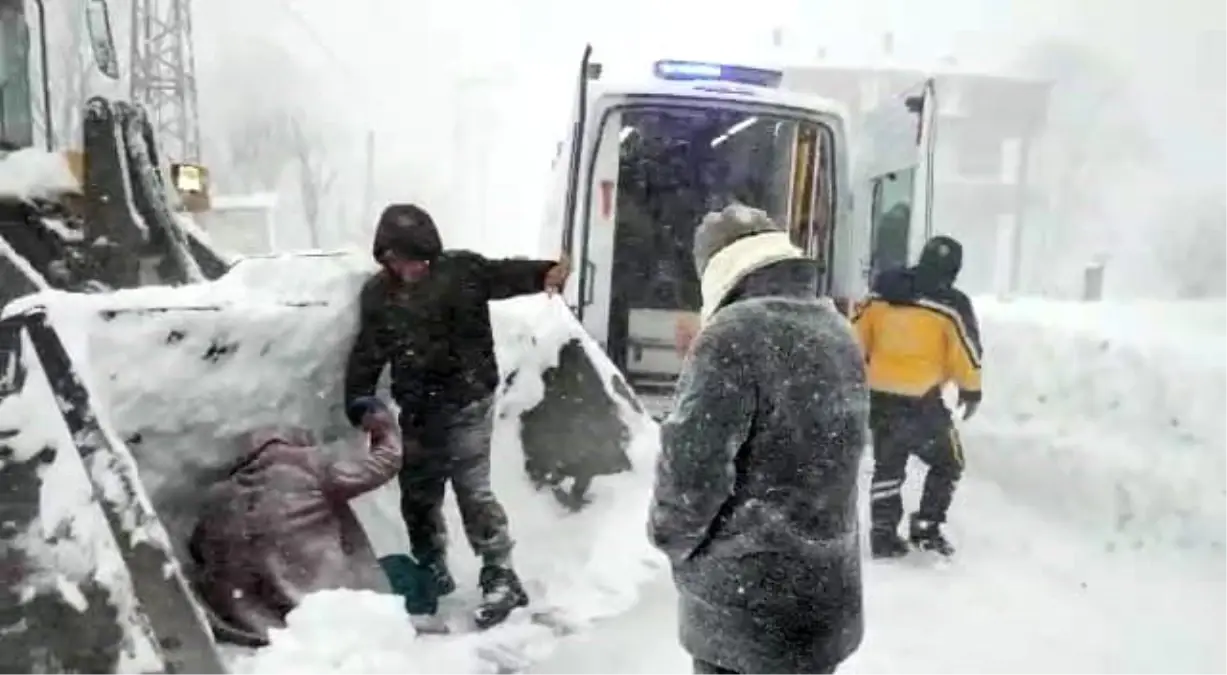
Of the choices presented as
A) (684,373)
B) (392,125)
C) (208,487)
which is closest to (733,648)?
(684,373)

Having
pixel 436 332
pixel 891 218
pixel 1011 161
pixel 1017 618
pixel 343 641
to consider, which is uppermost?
pixel 1011 161

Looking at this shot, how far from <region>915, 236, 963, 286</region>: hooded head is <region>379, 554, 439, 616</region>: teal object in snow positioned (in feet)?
3.49

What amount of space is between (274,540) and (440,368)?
35 centimetres

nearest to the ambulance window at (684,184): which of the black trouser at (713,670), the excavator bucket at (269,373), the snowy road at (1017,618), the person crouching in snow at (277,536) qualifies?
the excavator bucket at (269,373)

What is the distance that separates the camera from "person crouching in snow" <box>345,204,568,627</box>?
6.00ft

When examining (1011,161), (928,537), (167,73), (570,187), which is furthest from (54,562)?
(1011,161)

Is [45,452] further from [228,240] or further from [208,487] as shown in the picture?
[228,240]

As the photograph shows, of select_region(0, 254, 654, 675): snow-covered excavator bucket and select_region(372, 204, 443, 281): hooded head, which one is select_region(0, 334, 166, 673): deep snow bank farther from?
select_region(372, 204, 443, 281): hooded head

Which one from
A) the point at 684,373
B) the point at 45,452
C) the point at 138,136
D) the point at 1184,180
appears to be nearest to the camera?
the point at 684,373

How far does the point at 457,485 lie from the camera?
6.20 ft

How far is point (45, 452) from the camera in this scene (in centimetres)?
141

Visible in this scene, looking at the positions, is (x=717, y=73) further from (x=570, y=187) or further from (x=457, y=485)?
(x=457, y=485)

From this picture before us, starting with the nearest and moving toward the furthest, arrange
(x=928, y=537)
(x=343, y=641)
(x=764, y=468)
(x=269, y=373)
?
(x=764, y=468)
(x=343, y=641)
(x=269, y=373)
(x=928, y=537)

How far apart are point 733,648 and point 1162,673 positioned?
107 centimetres
